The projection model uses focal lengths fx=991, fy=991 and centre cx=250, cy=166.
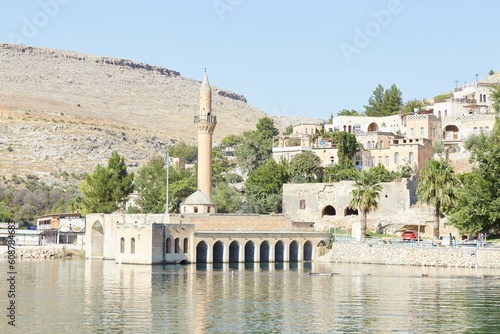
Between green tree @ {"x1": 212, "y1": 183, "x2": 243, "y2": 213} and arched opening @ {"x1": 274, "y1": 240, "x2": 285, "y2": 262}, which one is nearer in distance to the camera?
arched opening @ {"x1": 274, "y1": 240, "x2": 285, "y2": 262}

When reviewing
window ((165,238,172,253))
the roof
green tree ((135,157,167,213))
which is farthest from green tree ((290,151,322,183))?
window ((165,238,172,253))

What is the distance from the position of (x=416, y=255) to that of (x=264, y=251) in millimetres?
14887

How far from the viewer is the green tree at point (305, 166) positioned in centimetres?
8706

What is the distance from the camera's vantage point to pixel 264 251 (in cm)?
6962

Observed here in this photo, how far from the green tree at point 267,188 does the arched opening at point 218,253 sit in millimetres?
13598

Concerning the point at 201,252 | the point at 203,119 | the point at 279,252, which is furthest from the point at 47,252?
the point at 279,252

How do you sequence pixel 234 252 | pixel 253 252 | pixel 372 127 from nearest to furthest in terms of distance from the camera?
pixel 234 252
pixel 253 252
pixel 372 127

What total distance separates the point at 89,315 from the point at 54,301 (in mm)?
5028

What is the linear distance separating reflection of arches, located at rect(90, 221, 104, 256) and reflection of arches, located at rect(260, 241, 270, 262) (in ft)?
38.7

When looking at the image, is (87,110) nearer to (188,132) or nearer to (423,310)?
(188,132)

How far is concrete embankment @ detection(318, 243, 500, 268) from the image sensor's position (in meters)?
54.5

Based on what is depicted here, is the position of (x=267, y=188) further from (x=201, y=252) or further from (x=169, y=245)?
(x=169, y=245)

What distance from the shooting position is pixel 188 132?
590ft

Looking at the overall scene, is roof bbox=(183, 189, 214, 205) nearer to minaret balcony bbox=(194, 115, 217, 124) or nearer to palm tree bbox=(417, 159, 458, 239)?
minaret balcony bbox=(194, 115, 217, 124)
